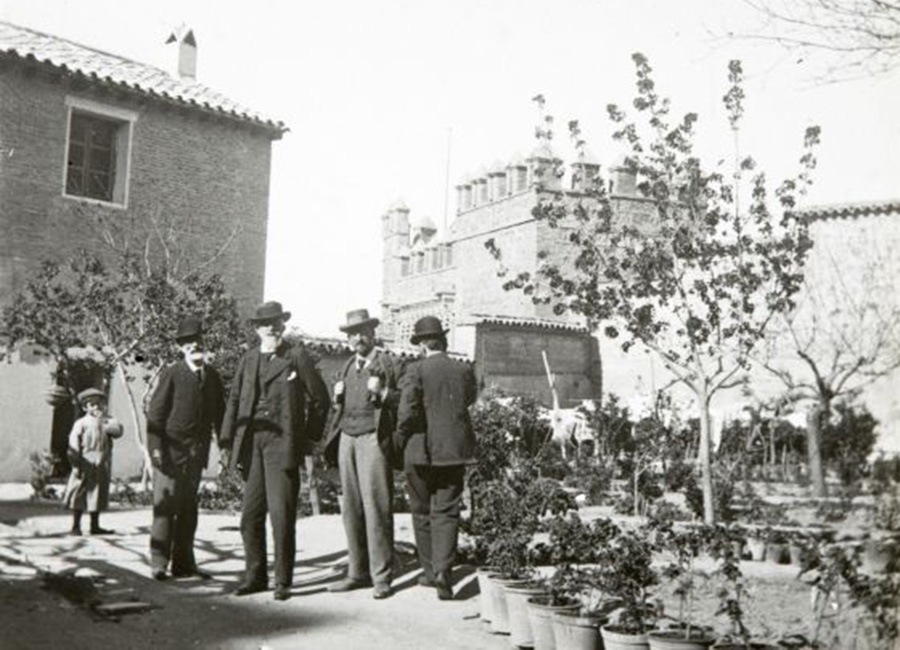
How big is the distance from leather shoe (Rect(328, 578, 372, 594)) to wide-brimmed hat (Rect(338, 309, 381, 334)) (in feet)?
5.73

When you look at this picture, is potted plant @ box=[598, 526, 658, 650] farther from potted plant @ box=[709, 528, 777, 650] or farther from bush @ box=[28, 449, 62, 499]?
bush @ box=[28, 449, 62, 499]

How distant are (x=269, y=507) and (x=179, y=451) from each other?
Answer: 1.12 m

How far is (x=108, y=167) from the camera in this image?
51.5ft

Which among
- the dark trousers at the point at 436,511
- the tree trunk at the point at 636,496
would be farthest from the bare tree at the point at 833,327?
the dark trousers at the point at 436,511

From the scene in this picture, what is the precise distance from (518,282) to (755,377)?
15.2 metres

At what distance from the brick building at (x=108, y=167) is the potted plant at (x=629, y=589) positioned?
35.9 feet

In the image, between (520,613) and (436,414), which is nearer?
(520,613)

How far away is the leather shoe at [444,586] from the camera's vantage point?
6.01 meters

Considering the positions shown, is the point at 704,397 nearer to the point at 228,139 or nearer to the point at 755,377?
the point at 228,139

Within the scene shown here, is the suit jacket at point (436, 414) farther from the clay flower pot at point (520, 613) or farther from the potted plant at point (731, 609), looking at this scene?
the potted plant at point (731, 609)

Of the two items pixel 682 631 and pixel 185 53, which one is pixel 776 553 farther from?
pixel 185 53

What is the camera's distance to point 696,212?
29.5 feet

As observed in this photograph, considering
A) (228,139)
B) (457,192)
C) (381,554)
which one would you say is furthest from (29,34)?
(457,192)

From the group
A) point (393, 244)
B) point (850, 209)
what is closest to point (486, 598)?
point (850, 209)
